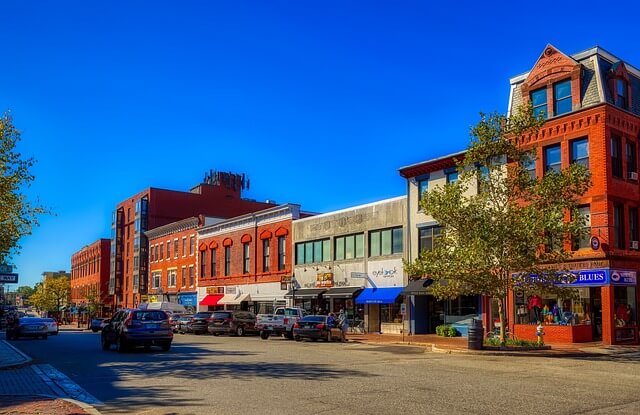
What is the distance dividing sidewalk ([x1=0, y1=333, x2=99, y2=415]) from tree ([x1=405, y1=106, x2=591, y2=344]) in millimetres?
14773

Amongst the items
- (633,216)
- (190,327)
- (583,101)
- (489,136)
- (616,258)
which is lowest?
(190,327)

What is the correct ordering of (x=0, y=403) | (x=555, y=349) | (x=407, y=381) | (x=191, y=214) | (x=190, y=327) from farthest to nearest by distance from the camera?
(x=191, y=214) < (x=190, y=327) < (x=555, y=349) < (x=407, y=381) < (x=0, y=403)

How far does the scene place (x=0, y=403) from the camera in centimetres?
1073

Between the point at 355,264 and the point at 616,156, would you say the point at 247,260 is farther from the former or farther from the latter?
the point at 616,156

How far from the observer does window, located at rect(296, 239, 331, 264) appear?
43369mm

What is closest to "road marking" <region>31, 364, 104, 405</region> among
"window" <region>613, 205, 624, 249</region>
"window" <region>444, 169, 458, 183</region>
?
"window" <region>444, 169, 458, 183</region>

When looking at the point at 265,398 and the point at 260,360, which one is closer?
the point at 265,398

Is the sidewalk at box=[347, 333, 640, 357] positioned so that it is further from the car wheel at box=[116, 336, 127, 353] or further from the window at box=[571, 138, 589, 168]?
the car wheel at box=[116, 336, 127, 353]

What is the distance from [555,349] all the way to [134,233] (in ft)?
204

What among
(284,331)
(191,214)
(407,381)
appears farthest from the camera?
(191,214)

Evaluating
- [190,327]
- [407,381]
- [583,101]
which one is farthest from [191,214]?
[407,381]

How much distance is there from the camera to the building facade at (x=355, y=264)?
37062 mm

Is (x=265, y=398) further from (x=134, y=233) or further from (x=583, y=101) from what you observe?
(x=134, y=233)

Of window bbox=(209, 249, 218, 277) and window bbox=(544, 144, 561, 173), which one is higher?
window bbox=(544, 144, 561, 173)
